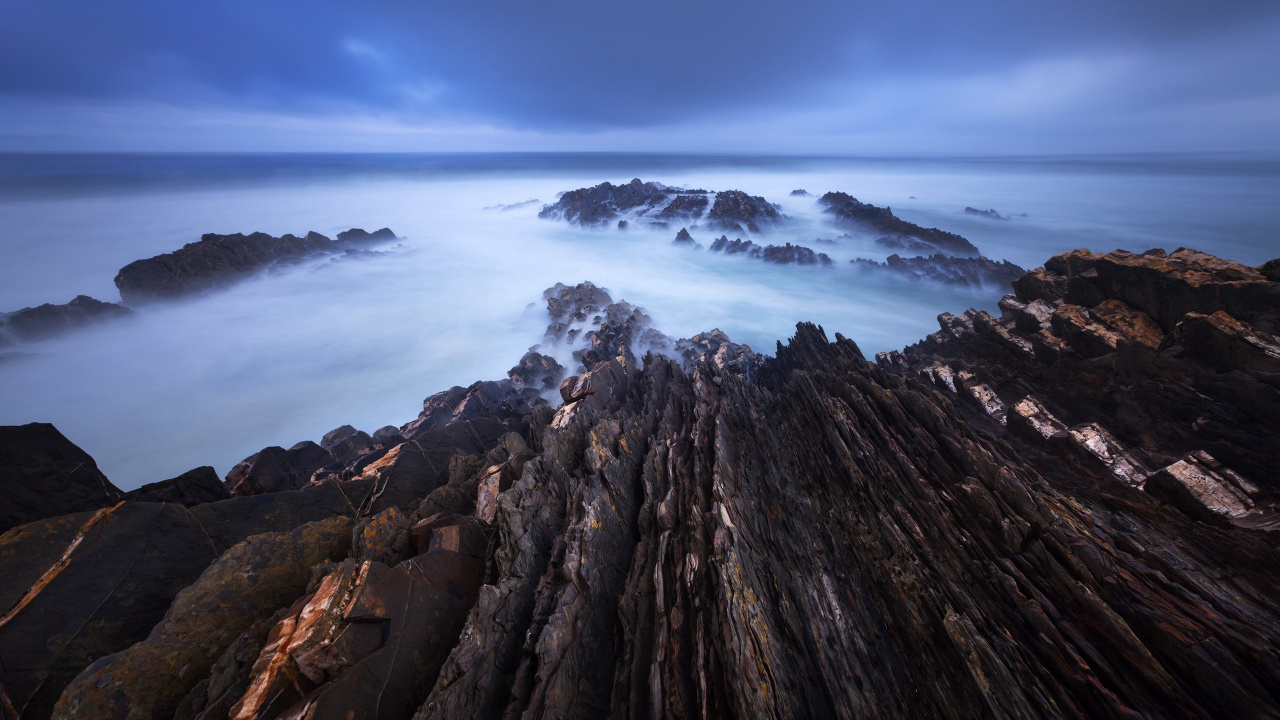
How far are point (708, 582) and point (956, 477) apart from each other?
19.0 ft

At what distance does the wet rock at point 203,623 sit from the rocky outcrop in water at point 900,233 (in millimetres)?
49485

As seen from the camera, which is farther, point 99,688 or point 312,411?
point 312,411

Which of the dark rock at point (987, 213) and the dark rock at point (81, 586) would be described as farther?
the dark rock at point (987, 213)

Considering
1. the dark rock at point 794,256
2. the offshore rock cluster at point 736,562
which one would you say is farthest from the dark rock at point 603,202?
the offshore rock cluster at point 736,562

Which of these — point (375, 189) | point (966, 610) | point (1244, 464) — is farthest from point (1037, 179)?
point (375, 189)

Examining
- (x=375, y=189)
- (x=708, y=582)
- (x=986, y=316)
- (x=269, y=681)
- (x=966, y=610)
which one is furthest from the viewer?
(x=375, y=189)

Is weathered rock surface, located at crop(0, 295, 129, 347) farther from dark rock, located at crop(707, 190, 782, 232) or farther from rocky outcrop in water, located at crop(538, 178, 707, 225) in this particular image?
dark rock, located at crop(707, 190, 782, 232)

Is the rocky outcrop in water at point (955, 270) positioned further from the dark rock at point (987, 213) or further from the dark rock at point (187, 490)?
the dark rock at point (187, 490)

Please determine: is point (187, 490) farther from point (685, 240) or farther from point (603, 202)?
point (603, 202)

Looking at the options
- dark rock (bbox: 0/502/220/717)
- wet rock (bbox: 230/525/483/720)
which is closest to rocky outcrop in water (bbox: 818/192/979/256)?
wet rock (bbox: 230/525/483/720)

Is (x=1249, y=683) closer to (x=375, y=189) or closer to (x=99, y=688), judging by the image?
(x=99, y=688)

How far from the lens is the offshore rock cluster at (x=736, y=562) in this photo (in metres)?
5.46

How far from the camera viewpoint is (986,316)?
635 inches

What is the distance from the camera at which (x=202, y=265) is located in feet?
109
